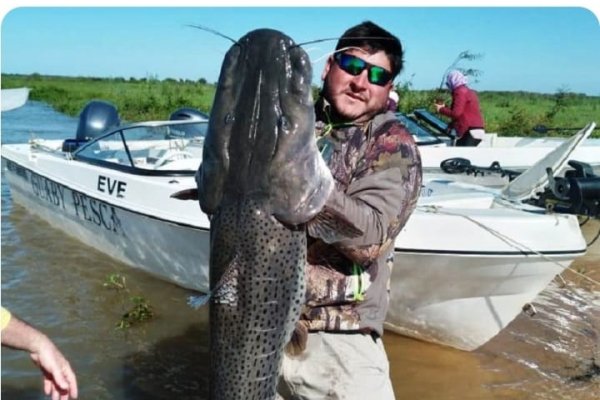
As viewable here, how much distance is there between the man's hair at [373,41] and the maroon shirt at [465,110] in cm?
662

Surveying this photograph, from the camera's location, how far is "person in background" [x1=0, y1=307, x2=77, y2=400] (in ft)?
7.24

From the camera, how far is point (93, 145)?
7441 mm

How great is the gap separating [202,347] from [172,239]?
1035mm

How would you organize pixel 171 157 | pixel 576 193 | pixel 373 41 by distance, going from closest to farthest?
pixel 373 41 < pixel 576 193 < pixel 171 157

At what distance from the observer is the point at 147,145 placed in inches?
290

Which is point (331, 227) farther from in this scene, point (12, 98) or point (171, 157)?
point (171, 157)

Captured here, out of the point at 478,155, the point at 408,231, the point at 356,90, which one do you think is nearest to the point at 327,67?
the point at 356,90

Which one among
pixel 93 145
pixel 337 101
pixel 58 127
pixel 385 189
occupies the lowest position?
pixel 58 127

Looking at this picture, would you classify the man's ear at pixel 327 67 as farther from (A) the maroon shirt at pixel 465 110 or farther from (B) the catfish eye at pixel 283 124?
(A) the maroon shirt at pixel 465 110

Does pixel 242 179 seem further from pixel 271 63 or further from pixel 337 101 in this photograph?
pixel 337 101

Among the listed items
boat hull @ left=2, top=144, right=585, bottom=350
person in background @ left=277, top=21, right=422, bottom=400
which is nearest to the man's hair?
person in background @ left=277, top=21, right=422, bottom=400

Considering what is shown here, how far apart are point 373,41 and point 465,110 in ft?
22.1

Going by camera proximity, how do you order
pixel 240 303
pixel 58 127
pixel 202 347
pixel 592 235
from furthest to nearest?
pixel 58 127
pixel 592 235
pixel 202 347
pixel 240 303

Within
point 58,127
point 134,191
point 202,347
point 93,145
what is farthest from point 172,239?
point 58,127
